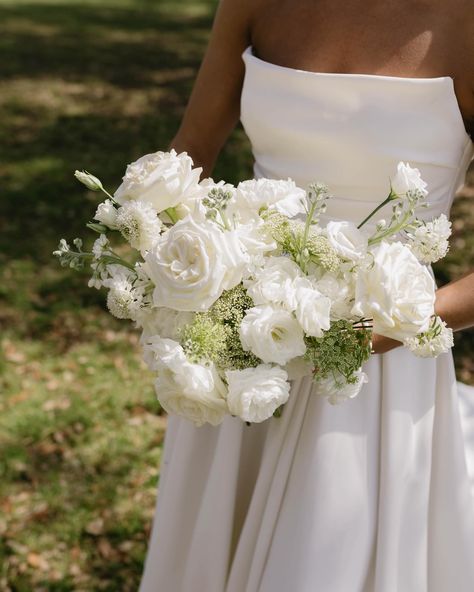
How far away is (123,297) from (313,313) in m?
0.44

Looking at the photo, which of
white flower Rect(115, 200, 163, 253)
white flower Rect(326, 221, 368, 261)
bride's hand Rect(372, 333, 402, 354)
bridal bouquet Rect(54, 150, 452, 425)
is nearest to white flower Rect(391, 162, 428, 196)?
bridal bouquet Rect(54, 150, 452, 425)

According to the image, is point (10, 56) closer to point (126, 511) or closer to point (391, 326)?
point (126, 511)

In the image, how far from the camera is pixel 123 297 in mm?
1764

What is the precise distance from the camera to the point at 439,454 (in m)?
2.31

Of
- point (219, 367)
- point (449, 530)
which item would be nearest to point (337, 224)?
point (219, 367)

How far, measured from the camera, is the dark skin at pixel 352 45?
2.10 m

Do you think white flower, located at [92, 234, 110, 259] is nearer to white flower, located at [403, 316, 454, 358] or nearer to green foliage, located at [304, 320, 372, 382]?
green foliage, located at [304, 320, 372, 382]

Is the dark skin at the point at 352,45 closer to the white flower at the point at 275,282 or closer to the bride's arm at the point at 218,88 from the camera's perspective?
the bride's arm at the point at 218,88

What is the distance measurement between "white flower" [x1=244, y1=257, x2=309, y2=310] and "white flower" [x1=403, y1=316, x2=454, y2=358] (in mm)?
284

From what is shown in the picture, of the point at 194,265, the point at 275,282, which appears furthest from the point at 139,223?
the point at 275,282

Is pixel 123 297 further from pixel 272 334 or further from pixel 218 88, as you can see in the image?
pixel 218 88

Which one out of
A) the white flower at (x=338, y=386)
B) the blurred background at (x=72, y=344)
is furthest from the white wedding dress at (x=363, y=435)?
the blurred background at (x=72, y=344)

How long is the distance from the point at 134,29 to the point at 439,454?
1354 centimetres

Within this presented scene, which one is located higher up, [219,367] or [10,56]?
[10,56]
